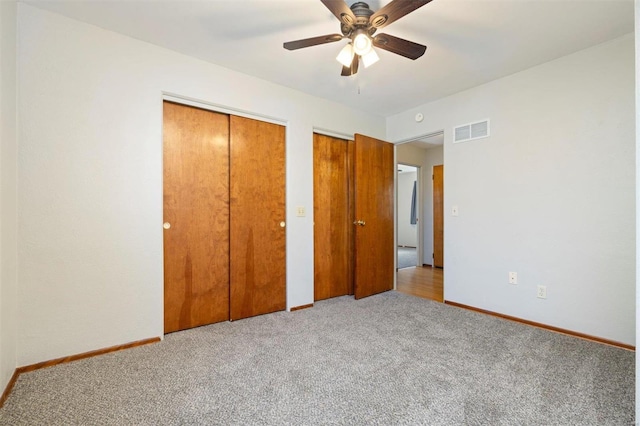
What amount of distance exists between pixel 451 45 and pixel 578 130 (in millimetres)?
1319

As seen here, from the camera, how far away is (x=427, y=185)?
5.97 metres

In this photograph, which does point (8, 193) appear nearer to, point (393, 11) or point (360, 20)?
point (360, 20)

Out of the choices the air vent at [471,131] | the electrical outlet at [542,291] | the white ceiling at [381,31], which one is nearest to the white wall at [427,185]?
the air vent at [471,131]

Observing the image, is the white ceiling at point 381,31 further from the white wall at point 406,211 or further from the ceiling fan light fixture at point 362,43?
the white wall at point 406,211

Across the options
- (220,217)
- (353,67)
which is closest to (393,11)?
(353,67)

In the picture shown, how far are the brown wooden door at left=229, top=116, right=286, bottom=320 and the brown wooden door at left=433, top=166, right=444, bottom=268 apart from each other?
3675 mm

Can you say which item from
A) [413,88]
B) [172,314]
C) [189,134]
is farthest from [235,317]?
[413,88]

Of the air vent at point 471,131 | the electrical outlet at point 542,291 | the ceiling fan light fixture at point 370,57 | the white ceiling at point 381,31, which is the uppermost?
the white ceiling at point 381,31

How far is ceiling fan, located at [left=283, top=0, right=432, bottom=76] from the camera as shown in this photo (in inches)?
60.6

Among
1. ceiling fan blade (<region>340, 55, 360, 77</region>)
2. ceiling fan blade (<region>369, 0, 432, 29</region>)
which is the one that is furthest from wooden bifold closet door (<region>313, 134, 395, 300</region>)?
ceiling fan blade (<region>369, 0, 432, 29</region>)


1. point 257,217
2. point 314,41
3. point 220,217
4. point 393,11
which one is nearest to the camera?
point 393,11

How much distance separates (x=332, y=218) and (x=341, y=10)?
235cm

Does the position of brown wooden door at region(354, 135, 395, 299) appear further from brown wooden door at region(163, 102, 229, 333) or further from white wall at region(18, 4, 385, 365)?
Answer: white wall at region(18, 4, 385, 365)

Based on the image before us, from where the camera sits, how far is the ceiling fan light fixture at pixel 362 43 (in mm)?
1757
